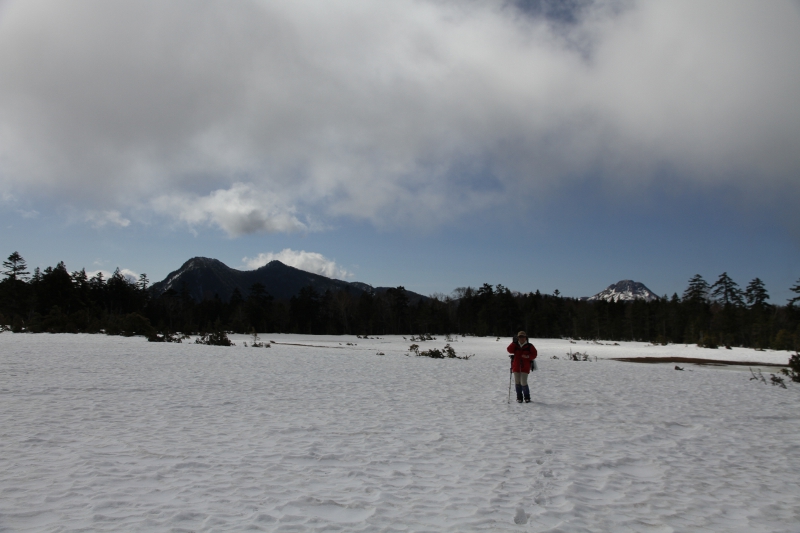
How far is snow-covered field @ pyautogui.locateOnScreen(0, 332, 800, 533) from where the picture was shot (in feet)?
15.1

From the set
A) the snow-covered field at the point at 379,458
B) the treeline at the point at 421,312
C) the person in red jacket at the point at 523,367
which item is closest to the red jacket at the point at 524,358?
the person in red jacket at the point at 523,367

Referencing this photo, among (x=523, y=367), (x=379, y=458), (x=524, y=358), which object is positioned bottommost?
(x=379, y=458)

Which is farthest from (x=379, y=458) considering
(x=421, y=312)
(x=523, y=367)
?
(x=421, y=312)

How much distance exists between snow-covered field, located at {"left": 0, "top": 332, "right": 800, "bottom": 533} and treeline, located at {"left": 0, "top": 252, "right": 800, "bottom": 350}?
4136 cm

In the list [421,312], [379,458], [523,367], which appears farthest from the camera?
[421,312]

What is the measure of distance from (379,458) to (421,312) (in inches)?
3032

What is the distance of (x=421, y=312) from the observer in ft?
273

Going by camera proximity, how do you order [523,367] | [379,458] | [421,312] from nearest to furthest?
[379,458]
[523,367]
[421,312]

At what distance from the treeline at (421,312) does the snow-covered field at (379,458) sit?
4136 centimetres

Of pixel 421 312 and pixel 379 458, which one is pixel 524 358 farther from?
pixel 421 312

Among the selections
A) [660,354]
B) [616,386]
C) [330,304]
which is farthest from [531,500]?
[330,304]

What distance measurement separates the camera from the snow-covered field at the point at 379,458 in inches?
181

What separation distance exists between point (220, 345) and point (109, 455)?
25774mm

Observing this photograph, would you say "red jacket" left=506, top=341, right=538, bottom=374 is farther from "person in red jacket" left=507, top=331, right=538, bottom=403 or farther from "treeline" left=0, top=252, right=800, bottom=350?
"treeline" left=0, top=252, right=800, bottom=350
